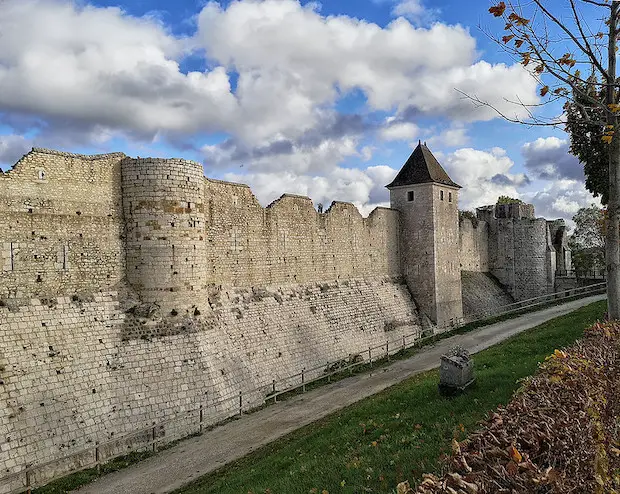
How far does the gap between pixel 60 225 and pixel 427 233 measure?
2198cm

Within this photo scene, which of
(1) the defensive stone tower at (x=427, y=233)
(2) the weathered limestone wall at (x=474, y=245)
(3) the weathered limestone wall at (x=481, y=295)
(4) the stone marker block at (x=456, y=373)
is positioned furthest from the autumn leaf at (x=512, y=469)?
(2) the weathered limestone wall at (x=474, y=245)

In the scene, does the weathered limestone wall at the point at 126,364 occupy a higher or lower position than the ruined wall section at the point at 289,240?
lower

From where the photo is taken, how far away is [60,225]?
15.4 metres

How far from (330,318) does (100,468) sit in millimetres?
13472

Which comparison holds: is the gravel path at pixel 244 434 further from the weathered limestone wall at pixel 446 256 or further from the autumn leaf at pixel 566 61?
the autumn leaf at pixel 566 61

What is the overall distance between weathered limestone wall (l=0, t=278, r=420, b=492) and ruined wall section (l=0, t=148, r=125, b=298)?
772 millimetres

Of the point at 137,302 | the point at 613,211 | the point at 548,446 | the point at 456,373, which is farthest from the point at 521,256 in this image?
the point at 548,446

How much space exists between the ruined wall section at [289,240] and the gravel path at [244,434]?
18.8 feet

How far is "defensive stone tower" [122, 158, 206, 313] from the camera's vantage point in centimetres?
1712

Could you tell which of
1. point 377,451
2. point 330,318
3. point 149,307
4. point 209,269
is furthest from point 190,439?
point 330,318

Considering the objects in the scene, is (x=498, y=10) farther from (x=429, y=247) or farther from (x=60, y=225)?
(x=429, y=247)

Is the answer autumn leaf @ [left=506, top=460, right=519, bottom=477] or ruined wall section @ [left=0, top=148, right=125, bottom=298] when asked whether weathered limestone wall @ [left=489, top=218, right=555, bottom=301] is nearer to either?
ruined wall section @ [left=0, top=148, right=125, bottom=298]

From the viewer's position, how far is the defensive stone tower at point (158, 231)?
17125 millimetres

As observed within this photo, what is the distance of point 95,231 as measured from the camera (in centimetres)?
1634
